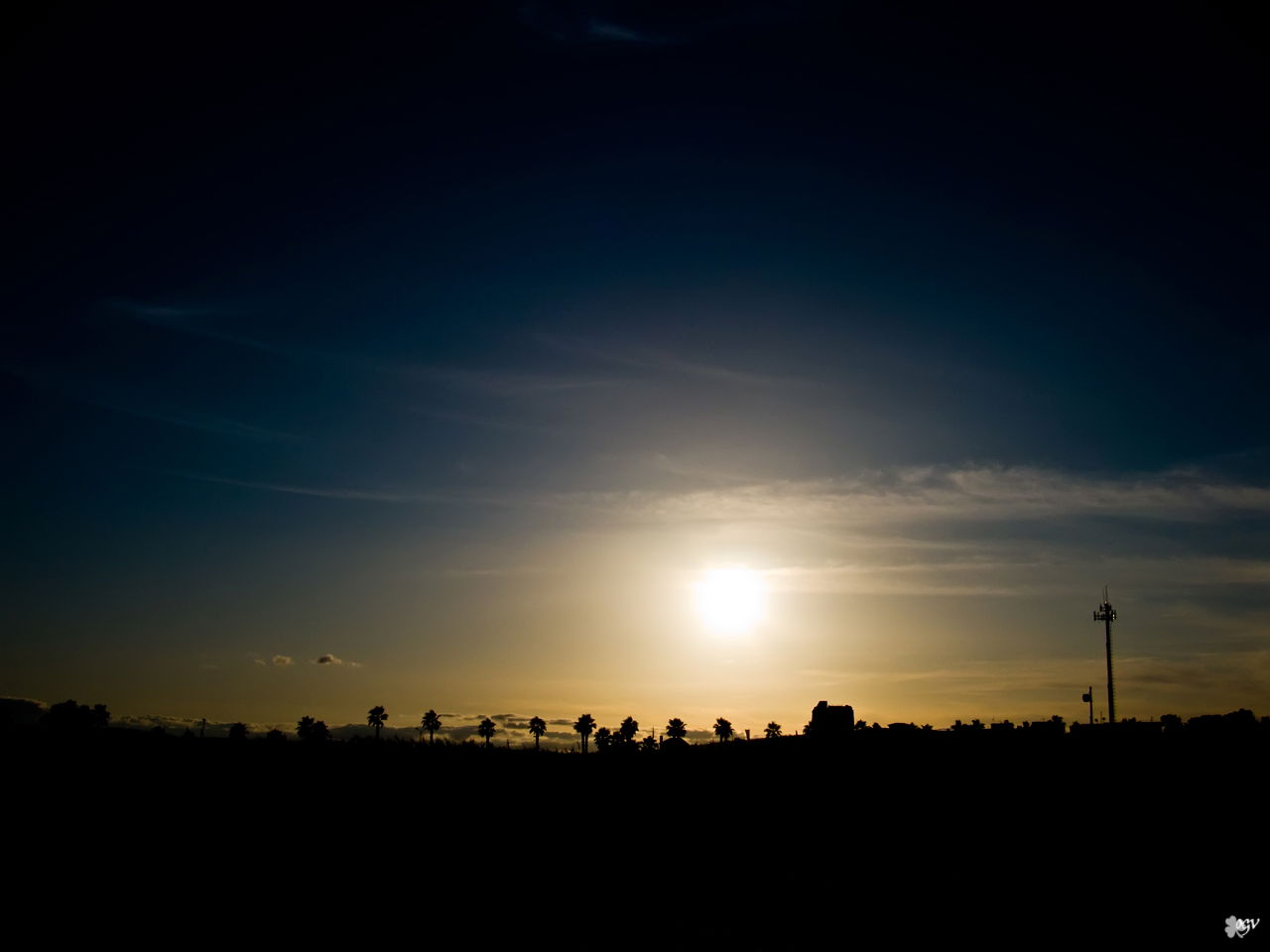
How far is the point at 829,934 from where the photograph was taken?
25953 mm

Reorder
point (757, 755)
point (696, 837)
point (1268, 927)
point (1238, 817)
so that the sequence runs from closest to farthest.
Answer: point (1268, 927)
point (1238, 817)
point (696, 837)
point (757, 755)

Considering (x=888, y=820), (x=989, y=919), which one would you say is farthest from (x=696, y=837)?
(x=989, y=919)

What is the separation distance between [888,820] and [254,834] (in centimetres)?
2423

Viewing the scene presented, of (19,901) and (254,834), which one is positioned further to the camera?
(254,834)

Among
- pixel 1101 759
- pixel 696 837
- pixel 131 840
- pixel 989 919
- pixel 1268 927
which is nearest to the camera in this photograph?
pixel 1268 927

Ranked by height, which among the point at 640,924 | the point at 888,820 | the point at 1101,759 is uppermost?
the point at 1101,759

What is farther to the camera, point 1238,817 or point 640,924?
point 1238,817

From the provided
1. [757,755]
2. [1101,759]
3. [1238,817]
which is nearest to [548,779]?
[757,755]

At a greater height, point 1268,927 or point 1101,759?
point 1101,759

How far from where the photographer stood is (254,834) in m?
30.5

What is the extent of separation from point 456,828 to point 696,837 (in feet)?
31.1

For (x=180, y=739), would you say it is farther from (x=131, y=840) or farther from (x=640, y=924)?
(x=640, y=924)

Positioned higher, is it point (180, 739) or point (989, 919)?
point (180, 739)

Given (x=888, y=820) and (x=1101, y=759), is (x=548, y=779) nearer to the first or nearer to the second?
(x=888, y=820)
